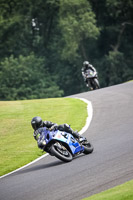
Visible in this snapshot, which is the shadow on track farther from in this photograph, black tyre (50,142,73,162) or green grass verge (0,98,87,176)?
green grass verge (0,98,87,176)

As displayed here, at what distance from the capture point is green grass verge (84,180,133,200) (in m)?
6.91

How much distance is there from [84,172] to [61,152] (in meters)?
1.53

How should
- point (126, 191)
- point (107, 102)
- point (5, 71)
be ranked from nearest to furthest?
point (126, 191) → point (107, 102) → point (5, 71)

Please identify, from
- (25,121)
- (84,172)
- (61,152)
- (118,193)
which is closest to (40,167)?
(61,152)

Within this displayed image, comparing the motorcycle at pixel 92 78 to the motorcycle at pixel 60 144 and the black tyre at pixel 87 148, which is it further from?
the motorcycle at pixel 60 144

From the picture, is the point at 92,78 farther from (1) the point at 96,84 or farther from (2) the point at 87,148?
(2) the point at 87,148

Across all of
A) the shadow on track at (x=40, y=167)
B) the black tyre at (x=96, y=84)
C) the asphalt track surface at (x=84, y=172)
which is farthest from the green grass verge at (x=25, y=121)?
the black tyre at (x=96, y=84)

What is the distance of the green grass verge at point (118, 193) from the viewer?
272 inches

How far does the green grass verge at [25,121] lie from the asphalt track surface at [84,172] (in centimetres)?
117

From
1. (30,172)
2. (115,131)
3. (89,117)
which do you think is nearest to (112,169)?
(30,172)

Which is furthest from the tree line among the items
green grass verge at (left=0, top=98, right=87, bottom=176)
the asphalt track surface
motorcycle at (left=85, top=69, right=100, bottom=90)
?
the asphalt track surface

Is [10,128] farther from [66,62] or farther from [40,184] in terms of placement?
[66,62]

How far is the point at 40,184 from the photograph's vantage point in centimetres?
946

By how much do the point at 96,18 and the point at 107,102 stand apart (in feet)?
130
